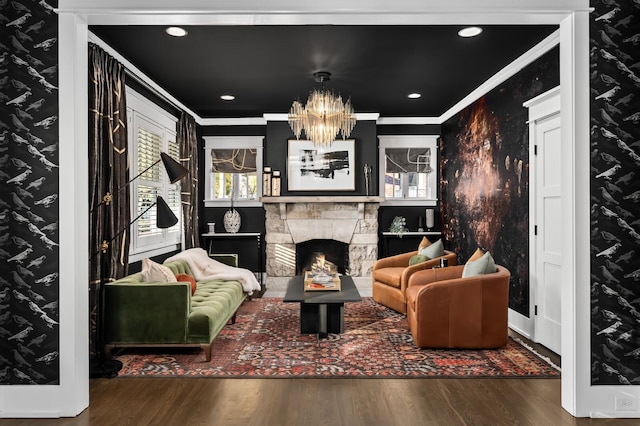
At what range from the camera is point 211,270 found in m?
6.07

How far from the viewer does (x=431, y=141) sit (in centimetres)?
816

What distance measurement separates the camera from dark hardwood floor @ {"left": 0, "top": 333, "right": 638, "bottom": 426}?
2.97 meters

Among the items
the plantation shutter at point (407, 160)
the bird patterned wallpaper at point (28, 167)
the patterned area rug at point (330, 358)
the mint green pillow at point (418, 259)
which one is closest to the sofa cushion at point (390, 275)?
the mint green pillow at point (418, 259)

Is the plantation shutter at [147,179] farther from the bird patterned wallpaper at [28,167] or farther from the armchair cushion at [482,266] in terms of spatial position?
the armchair cushion at [482,266]

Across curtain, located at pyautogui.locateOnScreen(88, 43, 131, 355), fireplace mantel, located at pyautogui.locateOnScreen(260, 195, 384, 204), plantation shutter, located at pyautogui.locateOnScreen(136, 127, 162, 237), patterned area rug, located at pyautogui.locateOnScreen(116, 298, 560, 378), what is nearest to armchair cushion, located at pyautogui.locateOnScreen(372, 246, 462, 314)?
patterned area rug, located at pyautogui.locateOnScreen(116, 298, 560, 378)

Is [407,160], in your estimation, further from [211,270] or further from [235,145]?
[211,270]

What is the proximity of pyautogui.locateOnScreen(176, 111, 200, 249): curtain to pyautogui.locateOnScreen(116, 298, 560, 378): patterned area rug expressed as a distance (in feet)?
7.52

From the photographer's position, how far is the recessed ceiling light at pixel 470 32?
13.6ft

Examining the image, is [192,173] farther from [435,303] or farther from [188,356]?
[435,303]

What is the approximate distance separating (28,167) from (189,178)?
4134 mm

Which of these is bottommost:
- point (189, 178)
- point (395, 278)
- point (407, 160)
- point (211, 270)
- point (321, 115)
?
point (395, 278)

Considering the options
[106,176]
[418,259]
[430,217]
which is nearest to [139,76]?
[106,176]

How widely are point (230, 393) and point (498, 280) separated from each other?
2.51 meters

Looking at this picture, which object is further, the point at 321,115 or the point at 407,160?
the point at 407,160
